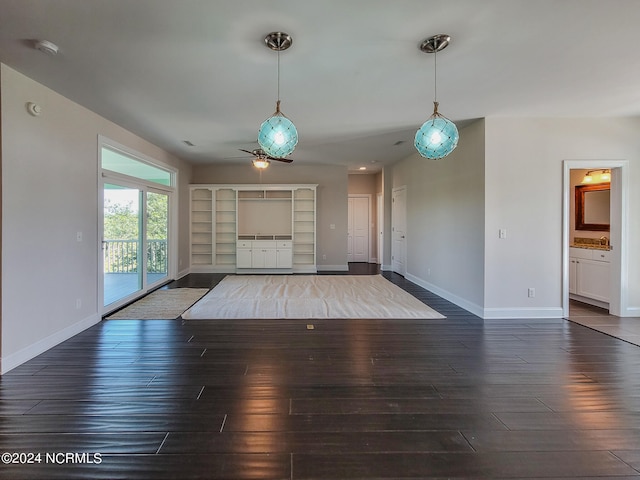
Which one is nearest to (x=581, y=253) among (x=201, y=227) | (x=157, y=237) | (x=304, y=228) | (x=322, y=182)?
(x=322, y=182)

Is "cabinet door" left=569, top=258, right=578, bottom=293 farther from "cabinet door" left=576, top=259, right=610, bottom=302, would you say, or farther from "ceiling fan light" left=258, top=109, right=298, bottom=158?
"ceiling fan light" left=258, top=109, right=298, bottom=158

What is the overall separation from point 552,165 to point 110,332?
5881 mm

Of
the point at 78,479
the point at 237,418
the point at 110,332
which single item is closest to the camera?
the point at 78,479

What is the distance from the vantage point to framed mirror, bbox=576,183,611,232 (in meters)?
5.04

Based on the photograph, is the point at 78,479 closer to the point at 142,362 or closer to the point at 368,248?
the point at 142,362

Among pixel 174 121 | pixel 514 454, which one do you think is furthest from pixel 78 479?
pixel 174 121

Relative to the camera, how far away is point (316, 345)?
328 cm

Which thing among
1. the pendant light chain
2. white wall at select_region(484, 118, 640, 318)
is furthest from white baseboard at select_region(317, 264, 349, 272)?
the pendant light chain

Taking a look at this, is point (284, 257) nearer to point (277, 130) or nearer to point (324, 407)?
point (277, 130)

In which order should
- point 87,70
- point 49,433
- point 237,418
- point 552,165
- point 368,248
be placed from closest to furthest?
point 49,433 < point 237,418 < point 87,70 < point 552,165 < point 368,248

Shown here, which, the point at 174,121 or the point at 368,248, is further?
the point at 368,248

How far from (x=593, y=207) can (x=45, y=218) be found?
757 cm

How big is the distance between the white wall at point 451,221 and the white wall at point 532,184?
134 millimetres

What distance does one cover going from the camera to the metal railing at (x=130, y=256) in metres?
4.58
